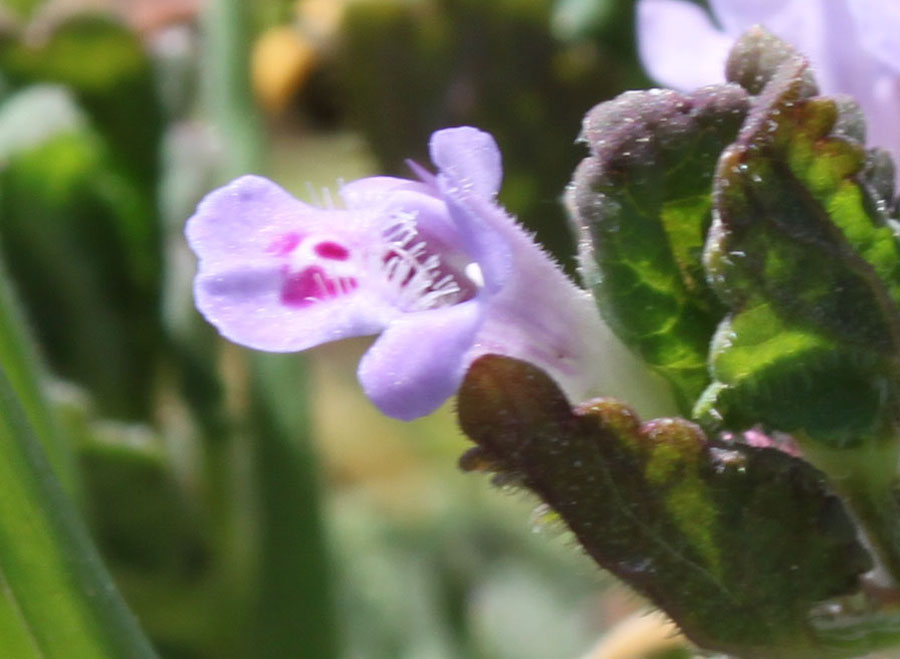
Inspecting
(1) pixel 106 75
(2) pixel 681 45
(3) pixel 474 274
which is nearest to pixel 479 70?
(1) pixel 106 75

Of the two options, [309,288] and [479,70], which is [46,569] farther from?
[479,70]

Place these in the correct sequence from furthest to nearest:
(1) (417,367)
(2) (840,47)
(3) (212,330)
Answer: (3) (212,330) < (2) (840,47) < (1) (417,367)

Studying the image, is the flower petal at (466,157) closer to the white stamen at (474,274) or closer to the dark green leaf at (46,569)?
the white stamen at (474,274)

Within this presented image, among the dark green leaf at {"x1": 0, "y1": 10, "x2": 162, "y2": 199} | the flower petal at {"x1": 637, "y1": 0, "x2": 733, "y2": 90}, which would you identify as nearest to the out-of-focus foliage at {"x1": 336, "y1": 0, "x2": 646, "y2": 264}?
the dark green leaf at {"x1": 0, "y1": 10, "x2": 162, "y2": 199}

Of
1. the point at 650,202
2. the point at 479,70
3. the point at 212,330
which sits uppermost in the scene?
the point at 650,202

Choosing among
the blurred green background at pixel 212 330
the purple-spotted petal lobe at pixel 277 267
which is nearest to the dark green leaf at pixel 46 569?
the purple-spotted petal lobe at pixel 277 267

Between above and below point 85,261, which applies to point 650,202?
above

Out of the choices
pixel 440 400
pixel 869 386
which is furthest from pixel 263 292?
pixel 869 386
